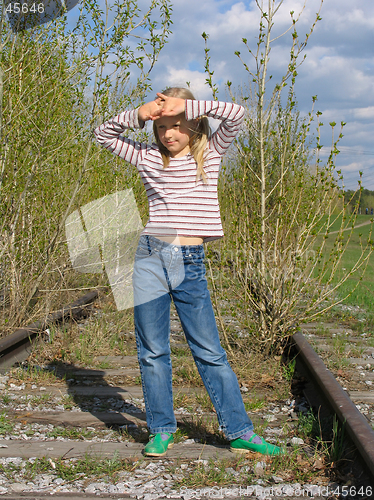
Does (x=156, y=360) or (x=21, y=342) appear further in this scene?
(x=21, y=342)

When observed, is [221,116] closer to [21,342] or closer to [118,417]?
[118,417]

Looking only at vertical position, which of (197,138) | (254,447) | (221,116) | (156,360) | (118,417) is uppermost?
(221,116)

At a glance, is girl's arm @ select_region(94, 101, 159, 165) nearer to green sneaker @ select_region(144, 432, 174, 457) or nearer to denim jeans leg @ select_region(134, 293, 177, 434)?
denim jeans leg @ select_region(134, 293, 177, 434)

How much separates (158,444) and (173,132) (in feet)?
5.45

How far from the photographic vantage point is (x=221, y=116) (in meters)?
2.68

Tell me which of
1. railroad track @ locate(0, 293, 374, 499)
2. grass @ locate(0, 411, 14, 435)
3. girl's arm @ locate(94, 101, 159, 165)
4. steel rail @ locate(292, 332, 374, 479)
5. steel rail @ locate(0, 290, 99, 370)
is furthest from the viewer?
steel rail @ locate(0, 290, 99, 370)

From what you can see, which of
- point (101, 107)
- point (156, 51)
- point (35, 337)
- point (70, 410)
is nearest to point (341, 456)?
point (70, 410)

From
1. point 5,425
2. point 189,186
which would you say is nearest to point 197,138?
point 189,186

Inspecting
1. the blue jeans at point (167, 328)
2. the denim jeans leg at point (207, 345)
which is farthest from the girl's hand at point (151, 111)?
the denim jeans leg at point (207, 345)

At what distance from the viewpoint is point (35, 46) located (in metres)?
5.12

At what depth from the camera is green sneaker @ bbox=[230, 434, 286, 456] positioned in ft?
8.61

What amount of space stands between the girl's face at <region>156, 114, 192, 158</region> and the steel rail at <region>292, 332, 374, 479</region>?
1.71 metres

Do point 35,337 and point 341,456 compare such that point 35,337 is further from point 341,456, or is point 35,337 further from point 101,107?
point 341,456

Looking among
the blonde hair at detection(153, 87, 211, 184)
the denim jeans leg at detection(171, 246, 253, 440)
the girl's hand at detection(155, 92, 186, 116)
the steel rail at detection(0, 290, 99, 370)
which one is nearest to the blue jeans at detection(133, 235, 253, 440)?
the denim jeans leg at detection(171, 246, 253, 440)
